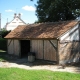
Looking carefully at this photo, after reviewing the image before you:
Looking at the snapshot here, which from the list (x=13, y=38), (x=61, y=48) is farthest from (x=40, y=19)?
(x=61, y=48)

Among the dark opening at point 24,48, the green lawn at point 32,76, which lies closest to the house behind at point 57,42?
the dark opening at point 24,48

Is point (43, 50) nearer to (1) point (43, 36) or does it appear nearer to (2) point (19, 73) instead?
(1) point (43, 36)

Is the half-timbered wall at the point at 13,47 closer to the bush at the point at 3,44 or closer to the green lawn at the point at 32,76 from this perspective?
the bush at the point at 3,44

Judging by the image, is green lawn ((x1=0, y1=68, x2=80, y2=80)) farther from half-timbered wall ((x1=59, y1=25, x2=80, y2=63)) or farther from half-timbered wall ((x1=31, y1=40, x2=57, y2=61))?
half-timbered wall ((x1=31, y1=40, x2=57, y2=61))

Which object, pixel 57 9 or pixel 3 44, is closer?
pixel 57 9

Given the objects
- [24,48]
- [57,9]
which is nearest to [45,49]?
[24,48]

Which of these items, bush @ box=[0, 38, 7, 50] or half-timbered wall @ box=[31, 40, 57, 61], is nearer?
half-timbered wall @ box=[31, 40, 57, 61]

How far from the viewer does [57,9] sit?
33.1 m

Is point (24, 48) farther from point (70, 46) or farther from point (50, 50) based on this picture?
point (70, 46)

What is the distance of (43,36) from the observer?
21.0 m

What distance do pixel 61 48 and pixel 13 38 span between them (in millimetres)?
7889

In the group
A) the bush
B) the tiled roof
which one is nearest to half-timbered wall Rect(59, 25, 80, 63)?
the tiled roof

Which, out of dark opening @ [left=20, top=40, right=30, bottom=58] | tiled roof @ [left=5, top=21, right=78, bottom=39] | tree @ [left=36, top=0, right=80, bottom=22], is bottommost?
dark opening @ [left=20, top=40, right=30, bottom=58]

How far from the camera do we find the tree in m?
31.8
